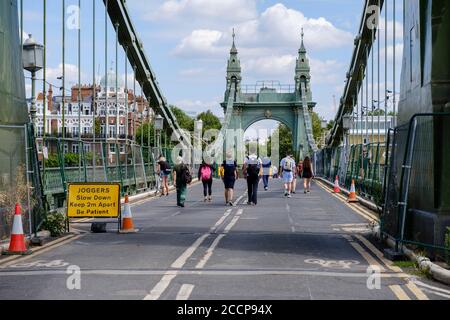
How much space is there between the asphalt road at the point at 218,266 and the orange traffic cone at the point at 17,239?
0.95 feet

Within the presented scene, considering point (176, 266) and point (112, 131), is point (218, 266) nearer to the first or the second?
point (176, 266)

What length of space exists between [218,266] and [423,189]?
358cm

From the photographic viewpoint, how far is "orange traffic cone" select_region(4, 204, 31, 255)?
12625 millimetres

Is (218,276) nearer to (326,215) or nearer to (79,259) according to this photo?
(79,259)

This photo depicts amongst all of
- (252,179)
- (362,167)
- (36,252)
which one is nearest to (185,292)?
(36,252)

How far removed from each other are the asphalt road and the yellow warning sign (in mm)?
492

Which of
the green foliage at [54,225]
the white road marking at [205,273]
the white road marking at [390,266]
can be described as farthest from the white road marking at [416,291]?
the green foliage at [54,225]

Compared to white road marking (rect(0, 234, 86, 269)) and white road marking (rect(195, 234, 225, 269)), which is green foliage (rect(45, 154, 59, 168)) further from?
white road marking (rect(195, 234, 225, 269))

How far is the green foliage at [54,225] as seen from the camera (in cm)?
1563

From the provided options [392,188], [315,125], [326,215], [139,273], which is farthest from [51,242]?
[315,125]

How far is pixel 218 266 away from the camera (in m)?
11.1

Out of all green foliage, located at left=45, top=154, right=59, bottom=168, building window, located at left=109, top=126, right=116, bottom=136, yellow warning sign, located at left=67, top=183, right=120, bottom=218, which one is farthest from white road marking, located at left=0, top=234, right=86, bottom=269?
building window, located at left=109, top=126, right=116, bottom=136

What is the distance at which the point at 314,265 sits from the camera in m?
11.3

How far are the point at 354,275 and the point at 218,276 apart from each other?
5.70ft
